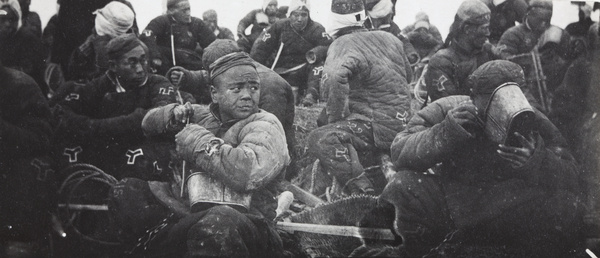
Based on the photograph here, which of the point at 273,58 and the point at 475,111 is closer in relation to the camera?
the point at 475,111

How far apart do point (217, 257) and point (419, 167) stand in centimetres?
187

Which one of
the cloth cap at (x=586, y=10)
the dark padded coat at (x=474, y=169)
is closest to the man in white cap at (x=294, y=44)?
the dark padded coat at (x=474, y=169)

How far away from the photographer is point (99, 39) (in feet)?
22.1

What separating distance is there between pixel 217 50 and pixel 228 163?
3.47ft

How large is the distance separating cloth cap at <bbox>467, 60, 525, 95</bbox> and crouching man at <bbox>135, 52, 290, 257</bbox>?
1.73 m

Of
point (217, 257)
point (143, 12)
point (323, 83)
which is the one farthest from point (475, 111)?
point (143, 12)

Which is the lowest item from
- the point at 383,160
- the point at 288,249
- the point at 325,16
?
the point at 288,249

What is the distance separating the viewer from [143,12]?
6855mm

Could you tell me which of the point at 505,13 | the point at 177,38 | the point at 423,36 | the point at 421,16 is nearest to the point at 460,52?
the point at 423,36

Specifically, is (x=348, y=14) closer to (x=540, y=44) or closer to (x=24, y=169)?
(x=540, y=44)

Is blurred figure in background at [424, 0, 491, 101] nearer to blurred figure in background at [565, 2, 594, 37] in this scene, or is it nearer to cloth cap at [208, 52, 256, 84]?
blurred figure in background at [565, 2, 594, 37]

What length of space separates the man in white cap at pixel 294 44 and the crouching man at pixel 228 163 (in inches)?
17.7

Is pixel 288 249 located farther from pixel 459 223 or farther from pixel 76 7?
pixel 76 7

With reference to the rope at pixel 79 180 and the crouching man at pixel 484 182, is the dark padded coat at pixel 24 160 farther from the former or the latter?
the crouching man at pixel 484 182
